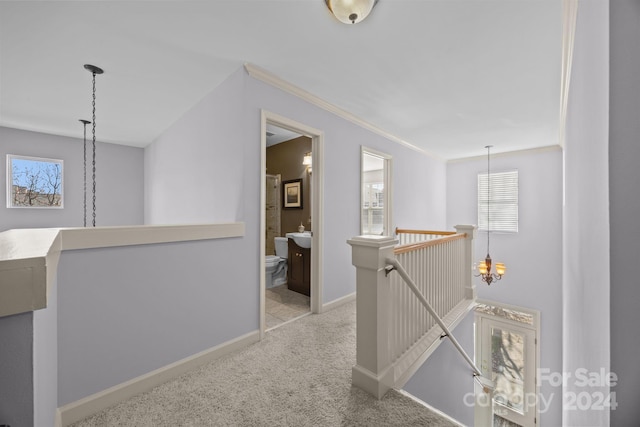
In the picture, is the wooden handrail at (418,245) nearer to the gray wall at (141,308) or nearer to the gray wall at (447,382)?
the gray wall at (447,382)

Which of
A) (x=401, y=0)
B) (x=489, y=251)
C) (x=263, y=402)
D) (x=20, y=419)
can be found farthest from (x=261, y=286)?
(x=489, y=251)

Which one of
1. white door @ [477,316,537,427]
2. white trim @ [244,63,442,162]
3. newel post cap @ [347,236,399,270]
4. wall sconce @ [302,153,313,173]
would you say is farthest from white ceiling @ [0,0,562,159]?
white door @ [477,316,537,427]

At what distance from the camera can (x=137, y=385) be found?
1.70 meters

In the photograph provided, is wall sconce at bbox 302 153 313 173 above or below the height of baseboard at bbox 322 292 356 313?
above

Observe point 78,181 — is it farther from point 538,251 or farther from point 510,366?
point 510,366

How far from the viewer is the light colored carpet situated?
4.86 ft

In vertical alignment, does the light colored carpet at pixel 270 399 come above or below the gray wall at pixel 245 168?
below

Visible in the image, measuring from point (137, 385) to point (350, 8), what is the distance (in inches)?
109

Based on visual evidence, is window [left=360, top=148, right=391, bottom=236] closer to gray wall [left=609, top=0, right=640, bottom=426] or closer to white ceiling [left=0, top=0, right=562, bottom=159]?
white ceiling [left=0, top=0, right=562, bottom=159]

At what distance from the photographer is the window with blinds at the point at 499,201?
5430 millimetres

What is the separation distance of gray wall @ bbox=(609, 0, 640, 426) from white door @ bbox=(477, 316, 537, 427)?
19.6 feet

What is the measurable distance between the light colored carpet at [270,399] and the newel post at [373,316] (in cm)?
10

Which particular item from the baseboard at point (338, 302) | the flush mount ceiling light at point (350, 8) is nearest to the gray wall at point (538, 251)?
the baseboard at point (338, 302)

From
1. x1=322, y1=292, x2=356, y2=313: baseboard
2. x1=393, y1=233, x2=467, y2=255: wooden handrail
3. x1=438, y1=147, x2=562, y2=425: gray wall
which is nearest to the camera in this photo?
x1=393, y1=233, x2=467, y2=255: wooden handrail
